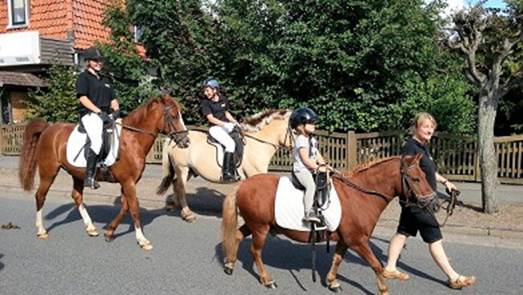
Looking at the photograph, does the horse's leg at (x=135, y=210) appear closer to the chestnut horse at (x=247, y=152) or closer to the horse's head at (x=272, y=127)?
the chestnut horse at (x=247, y=152)

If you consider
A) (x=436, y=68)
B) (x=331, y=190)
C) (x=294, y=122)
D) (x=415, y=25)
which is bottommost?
(x=331, y=190)

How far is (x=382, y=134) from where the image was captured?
12062 mm

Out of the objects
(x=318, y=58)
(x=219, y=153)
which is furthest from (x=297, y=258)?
(x=318, y=58)

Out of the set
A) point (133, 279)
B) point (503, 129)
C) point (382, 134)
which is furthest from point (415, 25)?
point (133, 279)

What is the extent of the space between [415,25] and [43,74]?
1539 centimetres

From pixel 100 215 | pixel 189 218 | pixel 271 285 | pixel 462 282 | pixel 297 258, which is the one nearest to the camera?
pixel 462 282

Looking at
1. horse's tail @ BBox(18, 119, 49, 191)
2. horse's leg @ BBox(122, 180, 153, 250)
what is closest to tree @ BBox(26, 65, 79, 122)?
horse's tail @ BBox(18, 119, 49, 191)

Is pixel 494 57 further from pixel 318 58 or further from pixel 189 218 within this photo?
pixel 189 218

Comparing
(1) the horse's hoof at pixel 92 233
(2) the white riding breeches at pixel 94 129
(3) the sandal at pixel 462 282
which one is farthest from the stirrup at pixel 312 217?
(1) the horse's hoof at pixel 92 233

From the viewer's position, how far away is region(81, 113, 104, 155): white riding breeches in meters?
7.13

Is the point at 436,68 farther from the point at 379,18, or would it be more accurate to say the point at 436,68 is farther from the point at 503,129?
the point at 503,129

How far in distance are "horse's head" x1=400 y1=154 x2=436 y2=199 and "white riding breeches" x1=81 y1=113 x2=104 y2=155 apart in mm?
4382

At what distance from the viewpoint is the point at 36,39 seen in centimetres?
1919

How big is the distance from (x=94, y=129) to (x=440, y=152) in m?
8.03
